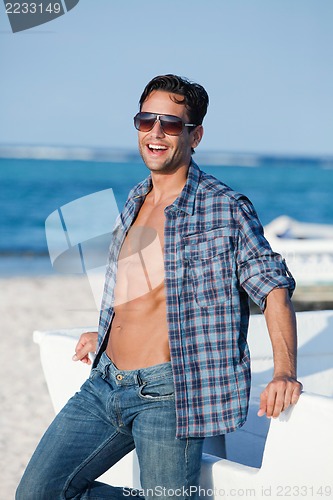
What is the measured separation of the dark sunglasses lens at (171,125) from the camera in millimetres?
3016

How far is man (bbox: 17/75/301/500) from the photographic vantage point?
2.78 meters

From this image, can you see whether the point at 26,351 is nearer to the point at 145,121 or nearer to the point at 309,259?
the point at 309,259

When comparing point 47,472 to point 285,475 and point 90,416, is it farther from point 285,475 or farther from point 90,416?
point 285,475

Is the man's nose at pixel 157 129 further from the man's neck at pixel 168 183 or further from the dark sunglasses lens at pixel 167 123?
the man's neck at pixel 168 183

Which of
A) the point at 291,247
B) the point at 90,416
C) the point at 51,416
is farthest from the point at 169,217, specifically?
the point at 291,247

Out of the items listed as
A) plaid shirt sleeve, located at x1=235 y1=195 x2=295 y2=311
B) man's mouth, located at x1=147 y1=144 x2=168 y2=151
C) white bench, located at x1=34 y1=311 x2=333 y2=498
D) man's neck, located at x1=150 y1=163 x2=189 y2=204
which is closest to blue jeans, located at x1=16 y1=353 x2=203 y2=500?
white bench, located at x1=34 y1=311 x2=333 y2=498

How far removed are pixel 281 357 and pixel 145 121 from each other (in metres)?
0.87

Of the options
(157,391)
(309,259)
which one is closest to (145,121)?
(157,391)

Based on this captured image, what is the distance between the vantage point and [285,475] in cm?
289

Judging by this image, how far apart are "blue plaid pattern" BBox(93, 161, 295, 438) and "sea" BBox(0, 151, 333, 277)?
16521 mm

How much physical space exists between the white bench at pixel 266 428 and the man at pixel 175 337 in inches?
4.7

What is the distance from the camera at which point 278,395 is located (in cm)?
271

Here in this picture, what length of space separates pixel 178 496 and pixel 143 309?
58 centimetres

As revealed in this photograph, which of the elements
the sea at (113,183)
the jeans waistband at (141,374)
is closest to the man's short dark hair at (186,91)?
the jeans waistband at (141,374)
